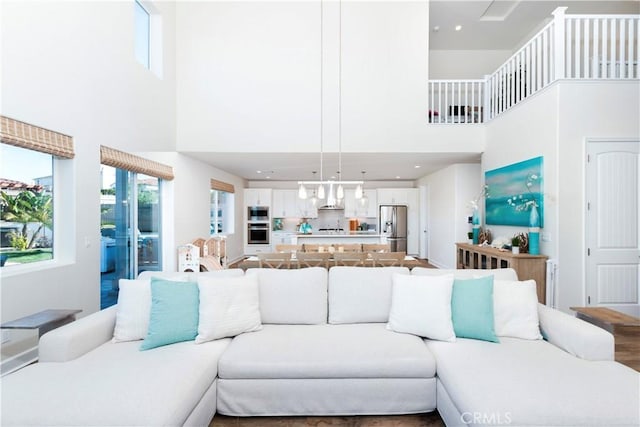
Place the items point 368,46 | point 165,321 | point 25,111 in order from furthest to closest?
point 368,46, point 25,111, point 165,321

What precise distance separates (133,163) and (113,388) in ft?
11.1

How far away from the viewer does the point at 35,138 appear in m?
2.81

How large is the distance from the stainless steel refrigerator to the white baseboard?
773 cm

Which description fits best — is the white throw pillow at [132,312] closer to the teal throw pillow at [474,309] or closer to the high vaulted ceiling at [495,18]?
the teal throw pillow at [474,309]

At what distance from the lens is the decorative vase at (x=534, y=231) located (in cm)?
398

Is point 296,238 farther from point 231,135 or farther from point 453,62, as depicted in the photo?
point 453,62

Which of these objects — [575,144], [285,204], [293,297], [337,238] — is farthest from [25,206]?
[285,204]

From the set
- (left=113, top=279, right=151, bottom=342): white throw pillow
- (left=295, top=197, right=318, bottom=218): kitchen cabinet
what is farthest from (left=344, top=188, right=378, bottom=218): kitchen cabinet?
(left=113, top=279, right=151, bottom=342): white throw pillow

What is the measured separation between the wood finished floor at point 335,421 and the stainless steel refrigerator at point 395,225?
7.27m

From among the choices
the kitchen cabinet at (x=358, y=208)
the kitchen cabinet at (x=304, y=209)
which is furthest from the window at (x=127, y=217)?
the kitchen cabinet at (x=358, y=208)

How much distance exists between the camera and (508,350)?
6.78 ft

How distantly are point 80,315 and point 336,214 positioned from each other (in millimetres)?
7509

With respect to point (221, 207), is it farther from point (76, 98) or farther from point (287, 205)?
point (76, 98)

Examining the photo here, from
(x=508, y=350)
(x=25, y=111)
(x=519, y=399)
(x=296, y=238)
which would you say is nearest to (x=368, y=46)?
(x=296, y=238)
